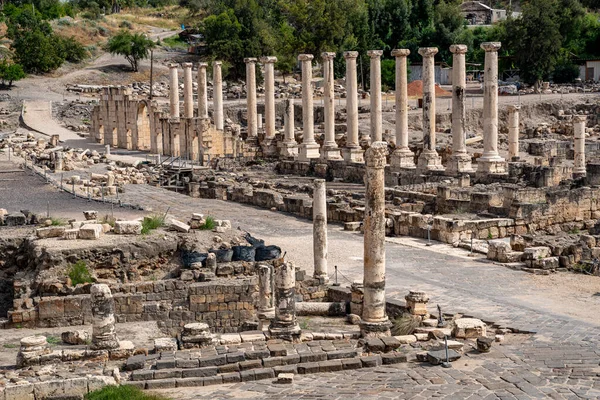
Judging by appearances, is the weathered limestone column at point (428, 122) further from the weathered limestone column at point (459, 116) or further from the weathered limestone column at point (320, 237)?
the weathered limestone column at point (320, 237)

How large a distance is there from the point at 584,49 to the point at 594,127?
21.4 m

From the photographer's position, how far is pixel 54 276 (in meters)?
22.5

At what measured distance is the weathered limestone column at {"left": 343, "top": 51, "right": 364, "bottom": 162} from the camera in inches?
1730

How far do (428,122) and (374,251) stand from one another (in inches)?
815

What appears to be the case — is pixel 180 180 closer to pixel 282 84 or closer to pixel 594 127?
pixel 594 127

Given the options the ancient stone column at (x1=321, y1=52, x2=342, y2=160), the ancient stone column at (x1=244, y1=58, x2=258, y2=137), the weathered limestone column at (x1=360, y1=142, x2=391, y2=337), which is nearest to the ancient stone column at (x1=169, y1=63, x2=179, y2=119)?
the ancient stone column at (x1=244, y1=58, x2=258, y2=137)

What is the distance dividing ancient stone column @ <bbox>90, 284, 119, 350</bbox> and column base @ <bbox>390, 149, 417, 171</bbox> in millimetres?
23095

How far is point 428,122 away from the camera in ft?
131

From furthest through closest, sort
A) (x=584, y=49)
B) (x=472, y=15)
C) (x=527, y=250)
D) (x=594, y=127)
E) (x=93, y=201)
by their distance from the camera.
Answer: (x=472, y=15) → (x=584, y=49) → (x=594, y=127) → (x=93, y=201) → (x=527, y=250)

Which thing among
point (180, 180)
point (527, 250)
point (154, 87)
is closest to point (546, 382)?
point (527, 250)

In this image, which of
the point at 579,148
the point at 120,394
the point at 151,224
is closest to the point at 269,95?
the point at 579,148

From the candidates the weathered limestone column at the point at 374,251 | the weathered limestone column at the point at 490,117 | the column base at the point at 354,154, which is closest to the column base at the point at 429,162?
the weathered limestone column at the point at 490,117

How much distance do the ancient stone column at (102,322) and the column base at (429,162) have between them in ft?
72.5

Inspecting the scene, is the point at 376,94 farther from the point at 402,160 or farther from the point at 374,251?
the point at 374,251
